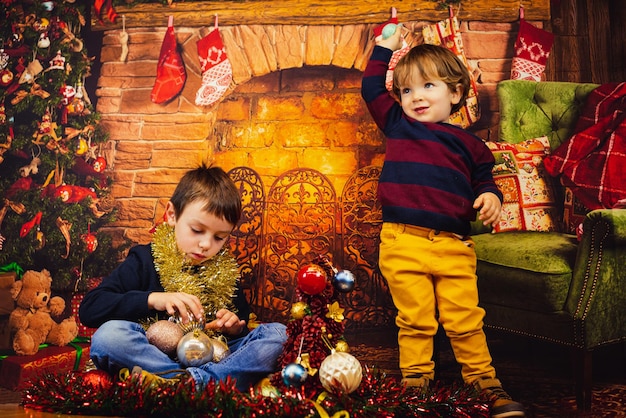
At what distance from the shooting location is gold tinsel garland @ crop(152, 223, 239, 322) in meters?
1.71

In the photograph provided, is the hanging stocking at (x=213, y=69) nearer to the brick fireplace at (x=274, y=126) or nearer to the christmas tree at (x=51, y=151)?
the brick fireplace at (x=274, y=126)

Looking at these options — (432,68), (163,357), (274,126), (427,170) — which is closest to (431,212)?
(427,170)

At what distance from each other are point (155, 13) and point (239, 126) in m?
0.65

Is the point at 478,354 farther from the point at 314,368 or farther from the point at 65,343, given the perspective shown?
the point at 65,343

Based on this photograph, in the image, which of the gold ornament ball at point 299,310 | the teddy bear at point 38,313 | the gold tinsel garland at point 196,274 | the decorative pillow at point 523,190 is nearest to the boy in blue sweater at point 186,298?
Answer: the gold tinsel garland at point 196,274

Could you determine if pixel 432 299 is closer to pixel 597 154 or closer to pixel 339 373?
pixel 339 373

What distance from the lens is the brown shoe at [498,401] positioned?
1.53 metres

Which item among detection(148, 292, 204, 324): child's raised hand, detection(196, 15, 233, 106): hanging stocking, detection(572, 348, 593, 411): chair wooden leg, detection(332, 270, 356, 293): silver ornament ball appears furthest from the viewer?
detection(196, 15, 233, 106): hanging stocking

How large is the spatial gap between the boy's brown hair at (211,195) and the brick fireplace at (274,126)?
82 cm

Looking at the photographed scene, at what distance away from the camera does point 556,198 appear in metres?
2.40

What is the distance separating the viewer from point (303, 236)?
8.48ft

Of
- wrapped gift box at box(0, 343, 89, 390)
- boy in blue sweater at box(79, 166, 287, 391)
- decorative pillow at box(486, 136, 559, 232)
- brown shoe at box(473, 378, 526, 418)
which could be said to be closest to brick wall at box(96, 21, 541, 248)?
decorative pillow at box(486, 136, 559, 232)

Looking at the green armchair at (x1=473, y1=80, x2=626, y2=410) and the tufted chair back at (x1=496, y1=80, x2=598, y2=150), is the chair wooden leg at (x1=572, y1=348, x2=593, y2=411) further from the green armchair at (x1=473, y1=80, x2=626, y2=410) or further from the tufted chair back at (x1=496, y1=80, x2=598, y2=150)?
the tufted chair back at (x1=496, y1=80, x2=598, y2=150)

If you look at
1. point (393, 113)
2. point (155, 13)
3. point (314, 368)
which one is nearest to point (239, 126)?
point (155, 13)
